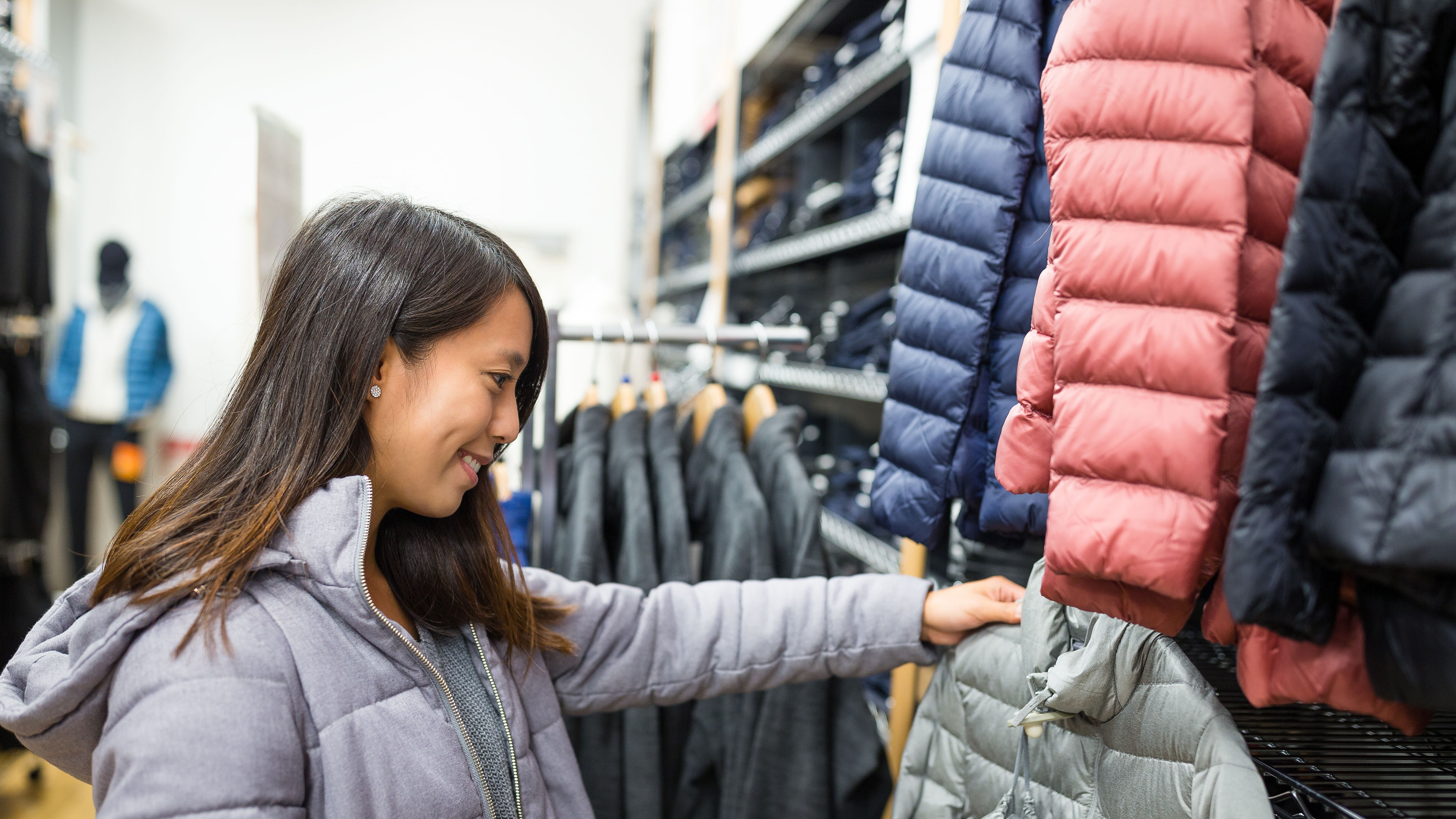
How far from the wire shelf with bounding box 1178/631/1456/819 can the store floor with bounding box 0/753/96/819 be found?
3.19 metres

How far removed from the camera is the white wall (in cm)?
496

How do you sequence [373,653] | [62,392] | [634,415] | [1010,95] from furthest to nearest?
[62,392], [634,415], [1010,95], [373,653]

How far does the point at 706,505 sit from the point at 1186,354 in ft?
3.24

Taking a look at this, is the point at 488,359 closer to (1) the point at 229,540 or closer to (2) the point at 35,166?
(1) the point at 229,540

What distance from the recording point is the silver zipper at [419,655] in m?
0.88

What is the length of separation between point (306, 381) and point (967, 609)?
0.88 meters

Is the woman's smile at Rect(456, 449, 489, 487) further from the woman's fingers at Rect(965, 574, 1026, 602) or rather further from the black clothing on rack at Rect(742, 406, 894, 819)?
the woman's fingers at Rect(965, 574, 1026, 602)

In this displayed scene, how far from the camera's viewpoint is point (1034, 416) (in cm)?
92

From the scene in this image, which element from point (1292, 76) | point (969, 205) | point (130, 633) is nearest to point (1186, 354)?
point (1292, 76)

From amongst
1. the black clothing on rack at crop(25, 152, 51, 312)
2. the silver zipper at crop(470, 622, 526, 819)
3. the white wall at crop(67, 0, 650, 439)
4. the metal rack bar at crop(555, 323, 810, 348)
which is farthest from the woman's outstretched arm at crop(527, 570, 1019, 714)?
the white wall at crop(67, 0, 650, 439)

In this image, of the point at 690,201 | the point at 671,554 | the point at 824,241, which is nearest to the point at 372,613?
the point at 671,554

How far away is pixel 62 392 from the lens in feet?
14.8

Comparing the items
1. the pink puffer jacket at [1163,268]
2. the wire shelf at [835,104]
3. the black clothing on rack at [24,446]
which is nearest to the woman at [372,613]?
the pink puffer jacket at [1163,268]

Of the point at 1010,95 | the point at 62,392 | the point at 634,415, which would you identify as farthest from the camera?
the point at 62,392
